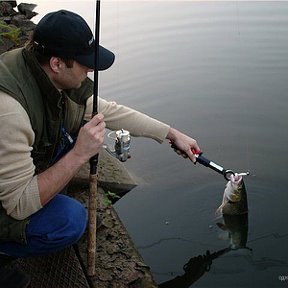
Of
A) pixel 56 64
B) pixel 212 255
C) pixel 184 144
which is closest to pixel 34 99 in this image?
pixel 56 64

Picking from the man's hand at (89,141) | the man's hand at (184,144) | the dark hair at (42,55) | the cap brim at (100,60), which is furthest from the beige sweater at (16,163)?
the man's hand at (184,144)

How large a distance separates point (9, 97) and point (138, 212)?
301 cm

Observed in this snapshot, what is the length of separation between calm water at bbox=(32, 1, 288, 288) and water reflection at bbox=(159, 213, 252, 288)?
0.04 metres

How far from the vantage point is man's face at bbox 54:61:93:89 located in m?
2.97

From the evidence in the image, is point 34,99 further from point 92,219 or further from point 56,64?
point 92,219

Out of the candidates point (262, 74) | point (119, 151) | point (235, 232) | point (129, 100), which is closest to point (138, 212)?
point (235, 232)

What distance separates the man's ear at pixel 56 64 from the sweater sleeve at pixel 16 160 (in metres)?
0.36

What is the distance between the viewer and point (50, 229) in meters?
3.10

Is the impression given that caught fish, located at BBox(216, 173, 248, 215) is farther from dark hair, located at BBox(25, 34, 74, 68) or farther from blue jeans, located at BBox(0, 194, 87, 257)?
dark hair, located at BBox(25, 34, 74, 68)

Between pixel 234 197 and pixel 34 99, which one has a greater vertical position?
pixel 34 99

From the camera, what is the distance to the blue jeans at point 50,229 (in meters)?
3.08

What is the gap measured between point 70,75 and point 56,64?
113mm

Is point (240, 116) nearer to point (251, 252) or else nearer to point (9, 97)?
point (251, 252)

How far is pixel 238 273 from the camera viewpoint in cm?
439
